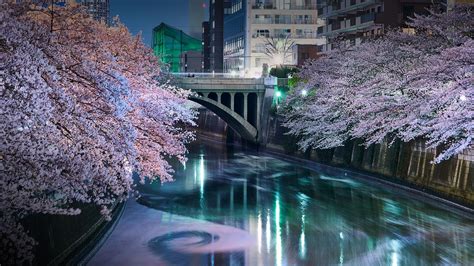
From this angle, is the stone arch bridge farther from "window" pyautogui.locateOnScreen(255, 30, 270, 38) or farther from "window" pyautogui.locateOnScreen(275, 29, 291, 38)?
"window" pyautogui.locateOnScreen(255, 30, 270, 38)

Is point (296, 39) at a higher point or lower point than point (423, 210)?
higher

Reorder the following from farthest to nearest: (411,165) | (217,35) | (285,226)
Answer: (217,35) → (411,165) → (285,226)

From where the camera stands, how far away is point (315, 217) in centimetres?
2717

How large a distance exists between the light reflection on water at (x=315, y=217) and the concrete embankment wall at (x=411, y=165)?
1279mm

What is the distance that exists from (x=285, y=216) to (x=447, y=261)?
9012 mm

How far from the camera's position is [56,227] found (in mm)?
18016

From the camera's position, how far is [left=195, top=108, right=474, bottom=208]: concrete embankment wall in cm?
2822

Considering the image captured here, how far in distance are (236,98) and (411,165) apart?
31.8 m

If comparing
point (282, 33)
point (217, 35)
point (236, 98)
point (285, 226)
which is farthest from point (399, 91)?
point (217, 35)

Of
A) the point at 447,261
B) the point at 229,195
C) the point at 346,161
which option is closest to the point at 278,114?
the point at 346,161

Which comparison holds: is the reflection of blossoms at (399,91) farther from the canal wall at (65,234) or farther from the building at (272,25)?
the building at (272,25)

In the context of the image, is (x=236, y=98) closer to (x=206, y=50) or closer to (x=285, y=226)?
(x=285, y=226)

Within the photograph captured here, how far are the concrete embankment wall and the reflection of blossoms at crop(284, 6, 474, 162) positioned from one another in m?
0.82

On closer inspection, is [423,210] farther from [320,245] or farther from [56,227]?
[56,227]
